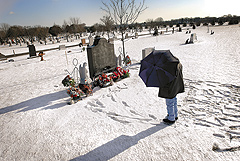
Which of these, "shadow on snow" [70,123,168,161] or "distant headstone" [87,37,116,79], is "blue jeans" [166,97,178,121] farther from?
"distant headstone" [87,37,116,79]

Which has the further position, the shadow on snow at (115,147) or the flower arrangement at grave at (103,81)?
the flower arrangement at grave at (103,81)

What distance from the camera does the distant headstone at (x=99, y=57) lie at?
834 centimetres

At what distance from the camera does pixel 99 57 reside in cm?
869

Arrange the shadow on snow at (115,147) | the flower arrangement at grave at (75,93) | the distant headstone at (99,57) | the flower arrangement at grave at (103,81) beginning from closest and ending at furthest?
the shadow on snow at (115,147) < the flower arrangement at grave at (75,93) < the flower arrangement at grave at (103,81) < the distant headstone at (99,57)

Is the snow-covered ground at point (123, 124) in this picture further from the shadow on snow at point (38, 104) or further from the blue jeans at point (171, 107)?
the blue jeans at point (171, 107)

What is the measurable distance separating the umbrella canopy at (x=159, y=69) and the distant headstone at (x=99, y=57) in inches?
182

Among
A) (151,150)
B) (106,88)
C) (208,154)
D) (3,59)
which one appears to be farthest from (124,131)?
(3,59)

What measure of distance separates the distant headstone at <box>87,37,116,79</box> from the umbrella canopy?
182 inches

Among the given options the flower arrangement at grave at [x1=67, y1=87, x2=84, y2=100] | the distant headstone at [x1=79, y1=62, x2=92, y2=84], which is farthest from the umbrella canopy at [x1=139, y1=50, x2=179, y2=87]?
the distant headstone at [x1=79, y1=62, x2=92, y2=84]

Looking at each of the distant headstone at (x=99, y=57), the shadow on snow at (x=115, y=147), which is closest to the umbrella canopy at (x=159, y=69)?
the shadow on snow at (x=115, y=147)

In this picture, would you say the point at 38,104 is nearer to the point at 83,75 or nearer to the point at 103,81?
the point at 83,75

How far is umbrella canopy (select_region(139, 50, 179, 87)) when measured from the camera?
384 centimetres

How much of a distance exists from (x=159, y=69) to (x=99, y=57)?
5342 mm

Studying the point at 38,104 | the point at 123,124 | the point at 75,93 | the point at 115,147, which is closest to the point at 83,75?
the point at 75,93
